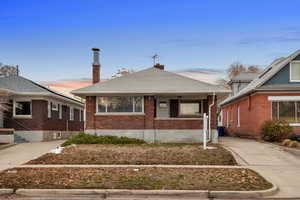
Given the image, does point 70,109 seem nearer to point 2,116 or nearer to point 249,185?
point 2,116

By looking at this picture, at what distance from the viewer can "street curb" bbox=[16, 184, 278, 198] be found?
357 inches

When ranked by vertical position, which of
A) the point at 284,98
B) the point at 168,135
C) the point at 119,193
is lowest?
the point at 119,193

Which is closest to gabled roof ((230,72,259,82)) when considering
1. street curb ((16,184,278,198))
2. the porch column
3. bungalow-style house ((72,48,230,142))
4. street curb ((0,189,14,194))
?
bungalow-style house ((72,48,230,142))

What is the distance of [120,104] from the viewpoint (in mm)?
22422

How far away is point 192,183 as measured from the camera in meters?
10.1

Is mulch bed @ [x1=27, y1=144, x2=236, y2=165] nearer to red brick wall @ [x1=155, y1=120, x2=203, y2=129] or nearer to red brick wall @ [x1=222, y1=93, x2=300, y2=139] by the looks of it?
red brick wall @ [x1=155, y1=120, x2=203, y2=129]

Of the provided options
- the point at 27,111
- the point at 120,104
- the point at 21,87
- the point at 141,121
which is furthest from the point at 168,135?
the point at 21,87

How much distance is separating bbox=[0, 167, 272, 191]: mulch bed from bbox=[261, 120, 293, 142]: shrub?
32.8 ft

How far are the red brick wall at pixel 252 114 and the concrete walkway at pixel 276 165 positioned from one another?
4.84m

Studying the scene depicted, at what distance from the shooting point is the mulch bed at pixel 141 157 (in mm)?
13867

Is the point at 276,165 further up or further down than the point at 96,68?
further down

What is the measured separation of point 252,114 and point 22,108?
52.3 feet

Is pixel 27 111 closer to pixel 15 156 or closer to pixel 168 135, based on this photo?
pixel 15 156

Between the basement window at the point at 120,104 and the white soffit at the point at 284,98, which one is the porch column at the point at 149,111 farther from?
the white soffit at the point at 284,98
